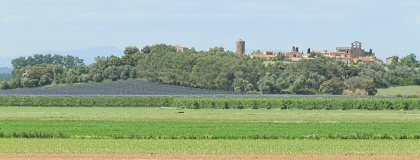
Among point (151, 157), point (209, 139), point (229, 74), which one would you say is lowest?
point (209, 139)

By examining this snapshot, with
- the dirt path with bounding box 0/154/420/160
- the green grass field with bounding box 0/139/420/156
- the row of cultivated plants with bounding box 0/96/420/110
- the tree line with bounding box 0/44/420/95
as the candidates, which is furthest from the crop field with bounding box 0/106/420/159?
the tree line with bounding box 0/44/420/95

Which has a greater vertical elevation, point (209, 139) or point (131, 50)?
point (131, 50)

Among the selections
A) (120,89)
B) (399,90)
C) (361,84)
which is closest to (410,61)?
(399,90)

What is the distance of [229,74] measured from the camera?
5394 inches

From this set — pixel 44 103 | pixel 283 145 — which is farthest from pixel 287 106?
pixel 283 145

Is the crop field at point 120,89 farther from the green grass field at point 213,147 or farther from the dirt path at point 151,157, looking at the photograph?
the dirt path at point 151,157

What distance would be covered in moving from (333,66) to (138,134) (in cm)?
9736

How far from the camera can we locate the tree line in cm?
13412

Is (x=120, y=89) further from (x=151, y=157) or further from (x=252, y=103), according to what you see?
(x=151, y=157)

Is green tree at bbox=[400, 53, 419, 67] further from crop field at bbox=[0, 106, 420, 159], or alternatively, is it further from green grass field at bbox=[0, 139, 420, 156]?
green grass field at bbox=[0, 139, 420, 156]

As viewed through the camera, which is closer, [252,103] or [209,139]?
[209,139]

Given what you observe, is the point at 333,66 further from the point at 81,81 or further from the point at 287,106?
the point at 287,106

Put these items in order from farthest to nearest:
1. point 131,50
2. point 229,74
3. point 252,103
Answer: point 131,50 → point 229,74 → point 252,103

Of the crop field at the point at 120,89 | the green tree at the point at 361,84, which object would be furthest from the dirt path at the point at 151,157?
the green tree at the point at 361,84
